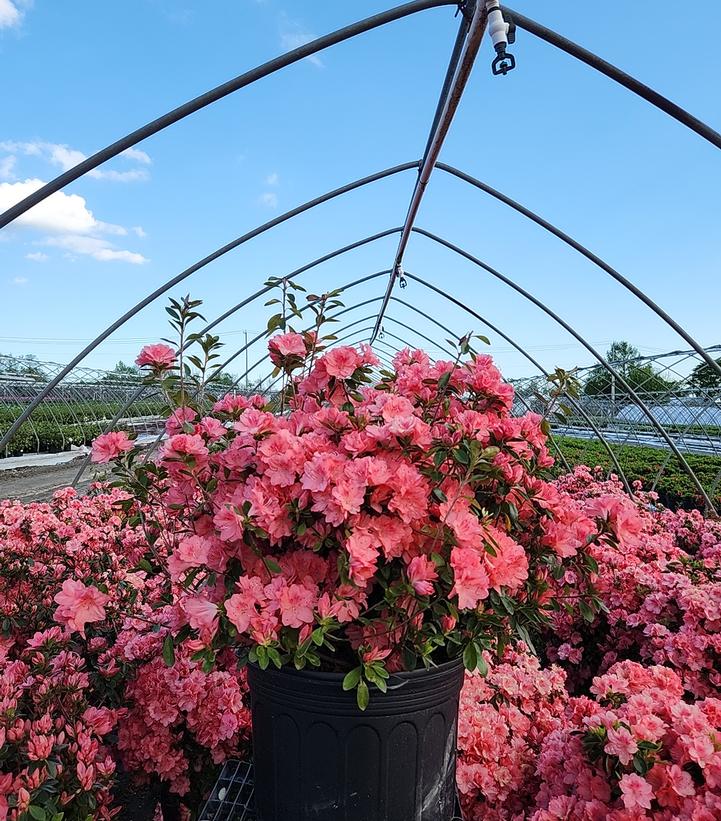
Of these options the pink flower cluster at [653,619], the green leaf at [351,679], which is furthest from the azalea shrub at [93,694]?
the pink flower cluster at [653,619]

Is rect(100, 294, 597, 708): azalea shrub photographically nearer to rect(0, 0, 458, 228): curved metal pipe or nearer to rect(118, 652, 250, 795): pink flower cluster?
rect(118, 652, 250, 795): pink flower cluster

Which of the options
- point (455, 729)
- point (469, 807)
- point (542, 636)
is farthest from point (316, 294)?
point (542, 636)

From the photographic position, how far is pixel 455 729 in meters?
1.29

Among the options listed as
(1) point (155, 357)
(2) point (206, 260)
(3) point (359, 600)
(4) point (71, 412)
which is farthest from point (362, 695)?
(4) point (71, 412)

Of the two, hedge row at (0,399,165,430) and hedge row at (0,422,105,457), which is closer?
hedge row at (0,422,105,457)

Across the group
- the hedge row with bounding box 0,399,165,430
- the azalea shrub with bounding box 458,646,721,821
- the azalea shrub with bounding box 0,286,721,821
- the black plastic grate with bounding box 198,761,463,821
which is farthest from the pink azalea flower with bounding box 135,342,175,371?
the hedge row with bounding box 0,399,165,430

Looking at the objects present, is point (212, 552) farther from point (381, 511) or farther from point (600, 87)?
point (600, 87)

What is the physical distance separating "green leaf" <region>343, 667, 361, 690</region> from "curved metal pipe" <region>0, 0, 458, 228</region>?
130 centimetres

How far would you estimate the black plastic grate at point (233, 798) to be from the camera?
133cm

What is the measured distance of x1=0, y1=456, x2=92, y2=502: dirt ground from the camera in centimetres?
891

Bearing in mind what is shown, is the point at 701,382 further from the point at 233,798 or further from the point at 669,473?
the point at 233,798

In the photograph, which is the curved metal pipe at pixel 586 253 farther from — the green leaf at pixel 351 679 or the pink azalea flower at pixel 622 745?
the green leaf at pixel 351 679

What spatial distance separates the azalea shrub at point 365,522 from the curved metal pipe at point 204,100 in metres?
0.55

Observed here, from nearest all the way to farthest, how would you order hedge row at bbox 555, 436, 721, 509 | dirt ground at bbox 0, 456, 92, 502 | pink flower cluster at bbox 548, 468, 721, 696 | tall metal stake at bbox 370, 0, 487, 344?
tall metal stake at bbox 370, 0, 487, 344
pink flower cluster at bbox 548, 468, 721, 696
hedge row at bbox 555, 436, 721, 509
dirt ground at bbox 0, 456, 92, 502
